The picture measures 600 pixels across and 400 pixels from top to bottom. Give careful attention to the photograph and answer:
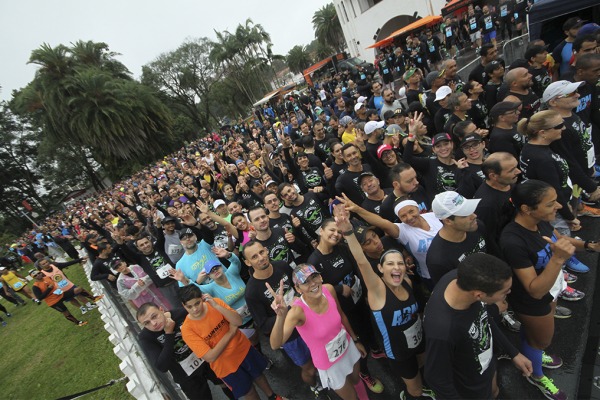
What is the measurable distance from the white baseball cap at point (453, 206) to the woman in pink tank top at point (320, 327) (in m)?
1.15

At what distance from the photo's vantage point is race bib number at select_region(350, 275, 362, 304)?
3271 millimetres

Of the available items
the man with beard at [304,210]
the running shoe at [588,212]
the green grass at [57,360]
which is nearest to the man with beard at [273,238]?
the man with beard at [304,210]

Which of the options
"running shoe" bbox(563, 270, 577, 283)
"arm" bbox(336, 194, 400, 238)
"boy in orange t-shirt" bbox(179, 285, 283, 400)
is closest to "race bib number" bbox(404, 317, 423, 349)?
"arm" bbox(336, 194, 400, 238)

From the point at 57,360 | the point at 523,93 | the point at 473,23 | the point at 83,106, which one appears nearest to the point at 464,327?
the point at 523,93

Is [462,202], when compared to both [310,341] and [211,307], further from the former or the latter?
[211,307]

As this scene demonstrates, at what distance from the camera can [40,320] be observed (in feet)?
33.9

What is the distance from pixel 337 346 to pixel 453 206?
5.25 feet

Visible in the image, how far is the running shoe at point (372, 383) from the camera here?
3246 millimetres

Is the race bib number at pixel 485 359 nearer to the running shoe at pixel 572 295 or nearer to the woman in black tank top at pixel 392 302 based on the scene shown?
the woman in black tank top at pixel 392 302

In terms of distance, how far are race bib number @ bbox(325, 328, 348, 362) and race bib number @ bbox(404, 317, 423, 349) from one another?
22.3 inches

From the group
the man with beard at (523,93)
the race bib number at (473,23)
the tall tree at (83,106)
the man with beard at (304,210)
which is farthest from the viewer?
the tall tree at (83,106)

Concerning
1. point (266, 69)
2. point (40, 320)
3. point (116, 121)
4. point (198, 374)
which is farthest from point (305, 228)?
point (266, 69)

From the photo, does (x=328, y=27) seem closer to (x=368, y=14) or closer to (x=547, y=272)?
(x=368, y=14)

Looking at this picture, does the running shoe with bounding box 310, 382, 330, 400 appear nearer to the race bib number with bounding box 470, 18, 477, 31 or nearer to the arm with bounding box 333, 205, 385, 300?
the arm with bounding box 333, 205, 385, 300
